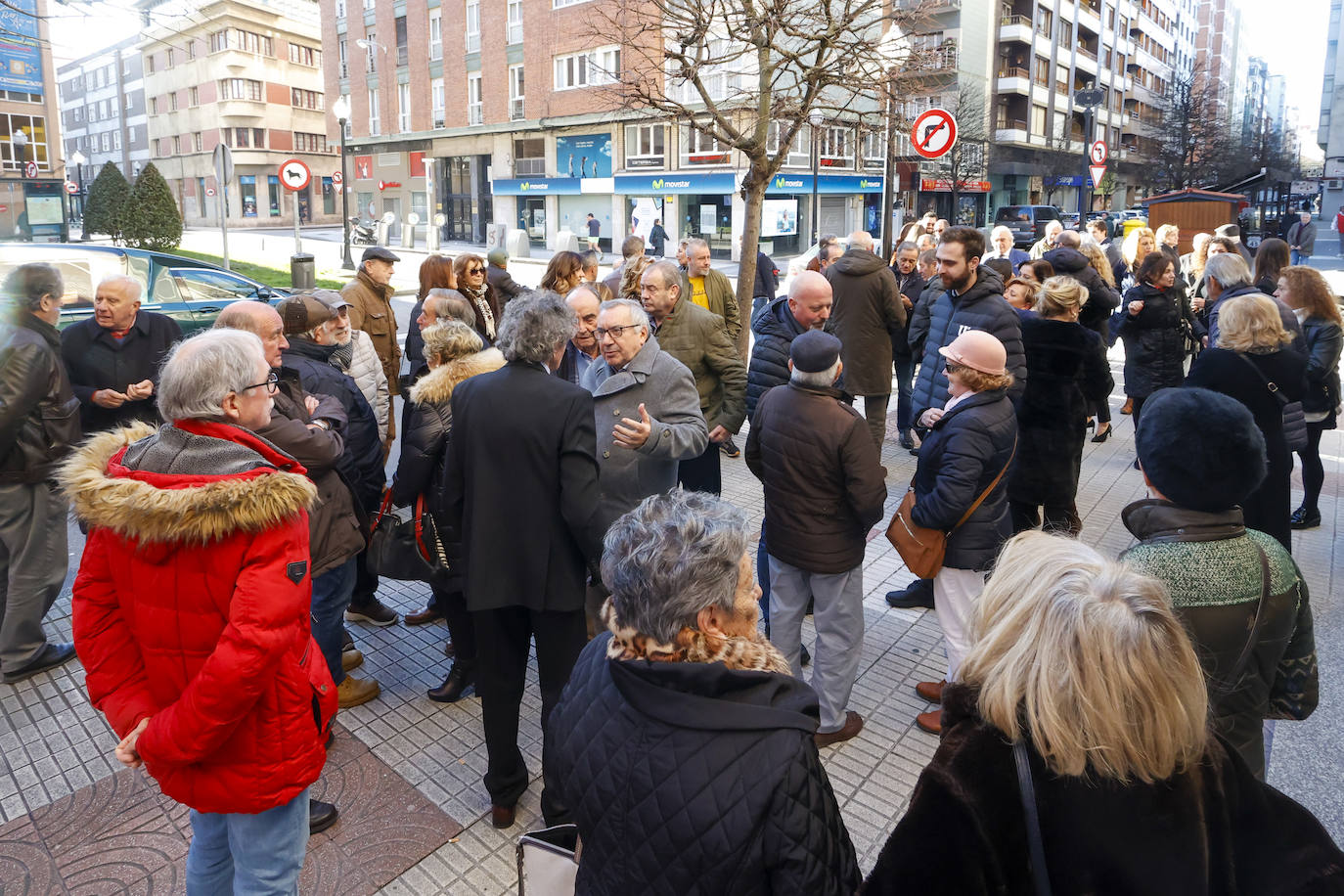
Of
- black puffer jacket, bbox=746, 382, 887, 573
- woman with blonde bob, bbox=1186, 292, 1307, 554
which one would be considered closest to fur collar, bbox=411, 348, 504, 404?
black puffer jacket, bbox=746, 382, 887, 573

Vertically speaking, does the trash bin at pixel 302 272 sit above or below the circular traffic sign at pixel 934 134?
below

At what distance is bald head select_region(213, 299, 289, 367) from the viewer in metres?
3.75

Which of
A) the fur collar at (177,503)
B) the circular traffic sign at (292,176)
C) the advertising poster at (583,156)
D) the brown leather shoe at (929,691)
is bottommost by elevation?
the brown leather shoe at (929,691)

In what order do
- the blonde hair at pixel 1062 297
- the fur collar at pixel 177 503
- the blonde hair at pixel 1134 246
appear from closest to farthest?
the fur collar at pixel 177 503
the blonde hair at pixel 1062 297
the blonde hair at pixel 1134 246

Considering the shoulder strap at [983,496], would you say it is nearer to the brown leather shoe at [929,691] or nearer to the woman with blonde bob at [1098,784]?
the brown leather shoe at [929,691]

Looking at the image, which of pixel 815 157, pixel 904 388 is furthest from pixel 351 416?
pixel 815 157

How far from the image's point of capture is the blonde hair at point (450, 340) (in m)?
3.88

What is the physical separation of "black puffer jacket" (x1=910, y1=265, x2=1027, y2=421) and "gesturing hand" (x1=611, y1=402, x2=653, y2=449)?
2.39 meters

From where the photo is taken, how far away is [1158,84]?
254 feet

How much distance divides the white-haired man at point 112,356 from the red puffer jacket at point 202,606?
3079mm

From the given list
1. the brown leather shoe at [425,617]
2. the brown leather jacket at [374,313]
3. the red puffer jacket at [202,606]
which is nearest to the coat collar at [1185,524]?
the red puffer jacket at [202,606]

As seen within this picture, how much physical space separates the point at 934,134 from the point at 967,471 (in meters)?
7.63

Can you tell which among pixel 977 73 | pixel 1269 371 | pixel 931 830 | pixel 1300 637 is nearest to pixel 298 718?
pixel 931 830

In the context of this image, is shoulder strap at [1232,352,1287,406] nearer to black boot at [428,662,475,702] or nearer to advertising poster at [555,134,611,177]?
black boot at [428,662,475,702]
